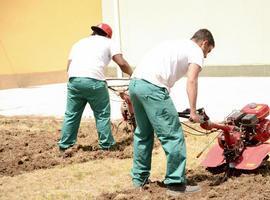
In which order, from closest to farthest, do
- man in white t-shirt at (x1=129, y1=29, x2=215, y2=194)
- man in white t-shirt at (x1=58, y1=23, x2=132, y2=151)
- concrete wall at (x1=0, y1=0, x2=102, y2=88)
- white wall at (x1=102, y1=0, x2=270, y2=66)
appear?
1. man in white t-shirt at (x1=129, y1=29, x2=215, y2=194)
2. man in white t-shirt at (x1=58, y1=23, x2=132, y2=151)
3. white wall at (x1=102, y1=0, x2=270, y2=66)
4. concrete wall at (x1=0, y1=0, x2=102, y2=88)

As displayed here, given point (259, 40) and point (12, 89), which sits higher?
point (259, 40)

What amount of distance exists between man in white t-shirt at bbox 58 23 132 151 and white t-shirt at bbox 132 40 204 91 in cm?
174

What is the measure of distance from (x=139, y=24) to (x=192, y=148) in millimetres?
10589

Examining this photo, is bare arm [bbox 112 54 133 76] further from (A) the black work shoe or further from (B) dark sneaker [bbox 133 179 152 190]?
(A) the black work shoe

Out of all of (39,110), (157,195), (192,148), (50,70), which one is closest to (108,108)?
(192,148)

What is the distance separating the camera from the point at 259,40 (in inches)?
615

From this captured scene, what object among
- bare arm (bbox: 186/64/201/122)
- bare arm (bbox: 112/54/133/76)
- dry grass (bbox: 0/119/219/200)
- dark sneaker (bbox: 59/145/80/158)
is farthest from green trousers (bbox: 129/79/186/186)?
dark sneaker (bbox: 59/145/80/158)

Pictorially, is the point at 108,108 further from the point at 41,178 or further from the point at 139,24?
the point at 139,24

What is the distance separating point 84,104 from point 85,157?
76 cm

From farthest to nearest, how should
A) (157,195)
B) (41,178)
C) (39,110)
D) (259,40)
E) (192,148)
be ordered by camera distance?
(259,40) → (39,110) → (192,148) → (41,178) → (157,195)

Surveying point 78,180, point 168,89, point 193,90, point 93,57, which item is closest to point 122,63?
point 93,57

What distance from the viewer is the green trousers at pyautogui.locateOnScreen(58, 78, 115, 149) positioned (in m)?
7.30

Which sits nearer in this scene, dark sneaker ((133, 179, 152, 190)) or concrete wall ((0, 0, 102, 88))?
dark sneaker ((133, 179, 152, 190))

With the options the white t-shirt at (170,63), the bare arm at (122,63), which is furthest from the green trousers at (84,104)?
the white t-shirt at (170,63)
